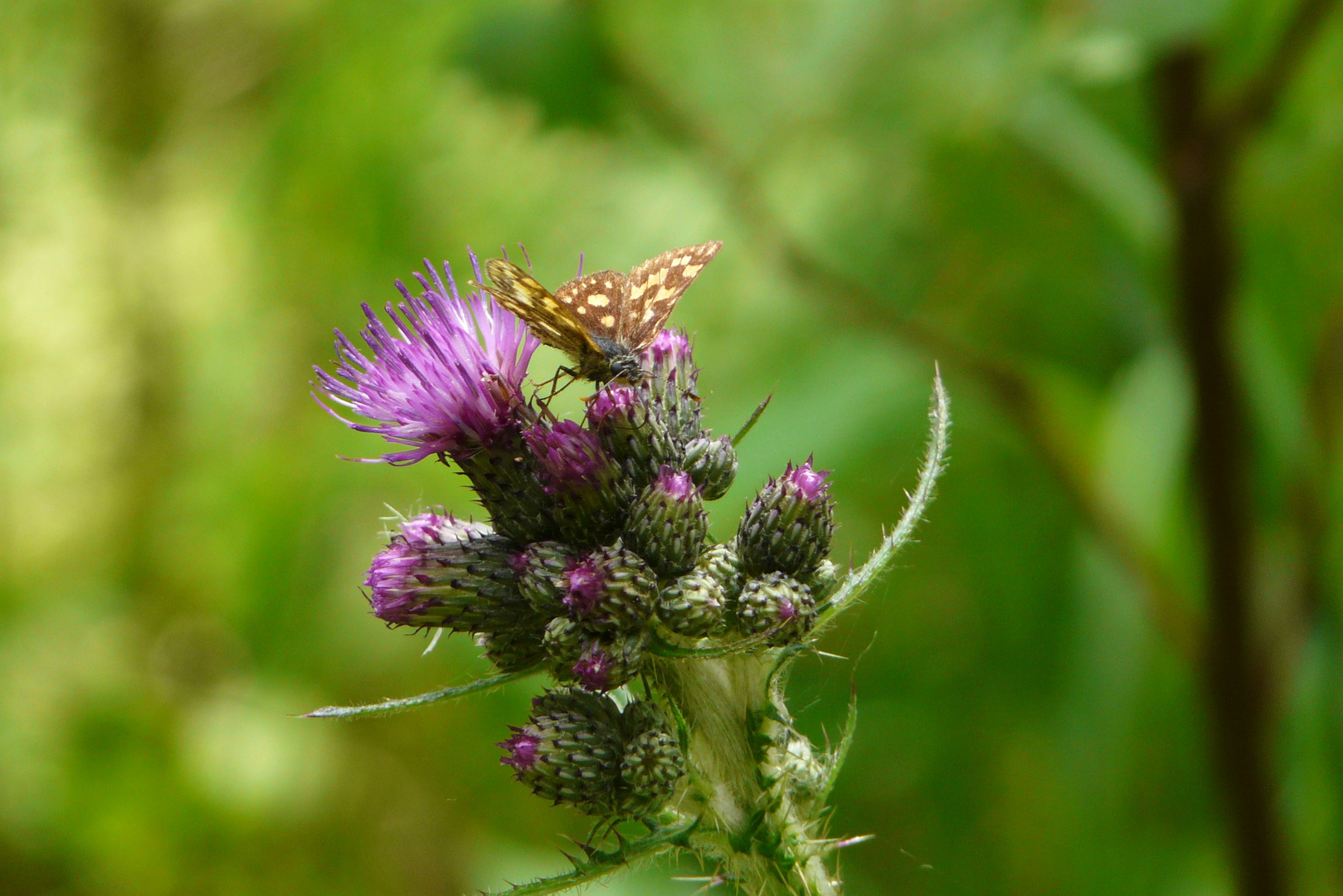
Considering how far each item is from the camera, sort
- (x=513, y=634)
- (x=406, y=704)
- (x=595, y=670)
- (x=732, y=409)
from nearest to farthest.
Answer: (x=406, y=704)
(x=595, y=670)
(x=513, y=634)
(x=732, y=409)

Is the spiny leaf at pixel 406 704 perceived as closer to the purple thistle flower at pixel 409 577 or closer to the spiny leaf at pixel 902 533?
the purple thistle flower at pixel 409 577

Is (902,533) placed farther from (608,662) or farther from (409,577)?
(409,577)

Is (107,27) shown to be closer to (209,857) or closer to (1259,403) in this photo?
(209,857)

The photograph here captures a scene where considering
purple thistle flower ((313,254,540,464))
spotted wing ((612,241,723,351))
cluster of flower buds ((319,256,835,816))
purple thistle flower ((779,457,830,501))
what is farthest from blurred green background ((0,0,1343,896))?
purple thistle flower ((313,254,540,464))

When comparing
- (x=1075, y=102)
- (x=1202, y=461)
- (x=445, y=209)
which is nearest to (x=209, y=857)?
(x=445, y=209)

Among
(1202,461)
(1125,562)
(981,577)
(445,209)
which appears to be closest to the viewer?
(1202,461)

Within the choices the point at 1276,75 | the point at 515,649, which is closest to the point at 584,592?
the point at 515,649
